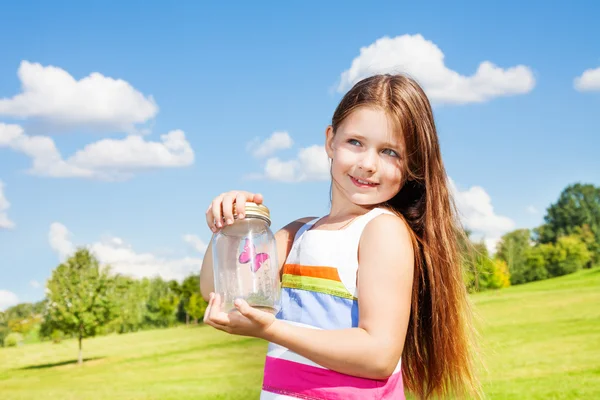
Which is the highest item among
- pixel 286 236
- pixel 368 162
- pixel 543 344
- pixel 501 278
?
pixel 501 278

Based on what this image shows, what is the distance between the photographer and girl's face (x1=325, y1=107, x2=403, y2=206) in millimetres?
2459

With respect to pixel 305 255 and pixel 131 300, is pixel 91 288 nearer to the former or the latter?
pixel 131 300

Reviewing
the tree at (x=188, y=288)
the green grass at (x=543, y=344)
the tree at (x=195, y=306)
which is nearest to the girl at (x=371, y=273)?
the green grass at (x=543, y=344)

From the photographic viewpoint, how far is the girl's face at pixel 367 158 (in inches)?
96.8

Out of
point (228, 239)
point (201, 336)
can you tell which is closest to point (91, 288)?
point (201, 336)

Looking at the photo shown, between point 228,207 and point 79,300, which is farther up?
point 79,300

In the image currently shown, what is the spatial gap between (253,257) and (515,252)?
175ft

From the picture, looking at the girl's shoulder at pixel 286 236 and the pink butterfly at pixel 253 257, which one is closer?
the pink butterfly at pixel 253 257

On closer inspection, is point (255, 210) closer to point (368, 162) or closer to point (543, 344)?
point (368, 162)

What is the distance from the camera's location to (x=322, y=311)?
234cm

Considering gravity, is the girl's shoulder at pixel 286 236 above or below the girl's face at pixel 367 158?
below

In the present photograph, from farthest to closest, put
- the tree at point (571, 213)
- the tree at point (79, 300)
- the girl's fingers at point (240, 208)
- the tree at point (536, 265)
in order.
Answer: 1. the tree at point (571, 213)
2. the tree at point (536, 265)
3. the tree at point (79, 300)
4. the girl's fingers at point (240, 208)

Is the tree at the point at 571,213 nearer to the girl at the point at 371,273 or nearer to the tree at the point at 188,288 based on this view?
the tree at the point at 188,288

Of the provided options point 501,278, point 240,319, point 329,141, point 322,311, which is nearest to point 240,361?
point 329,141
